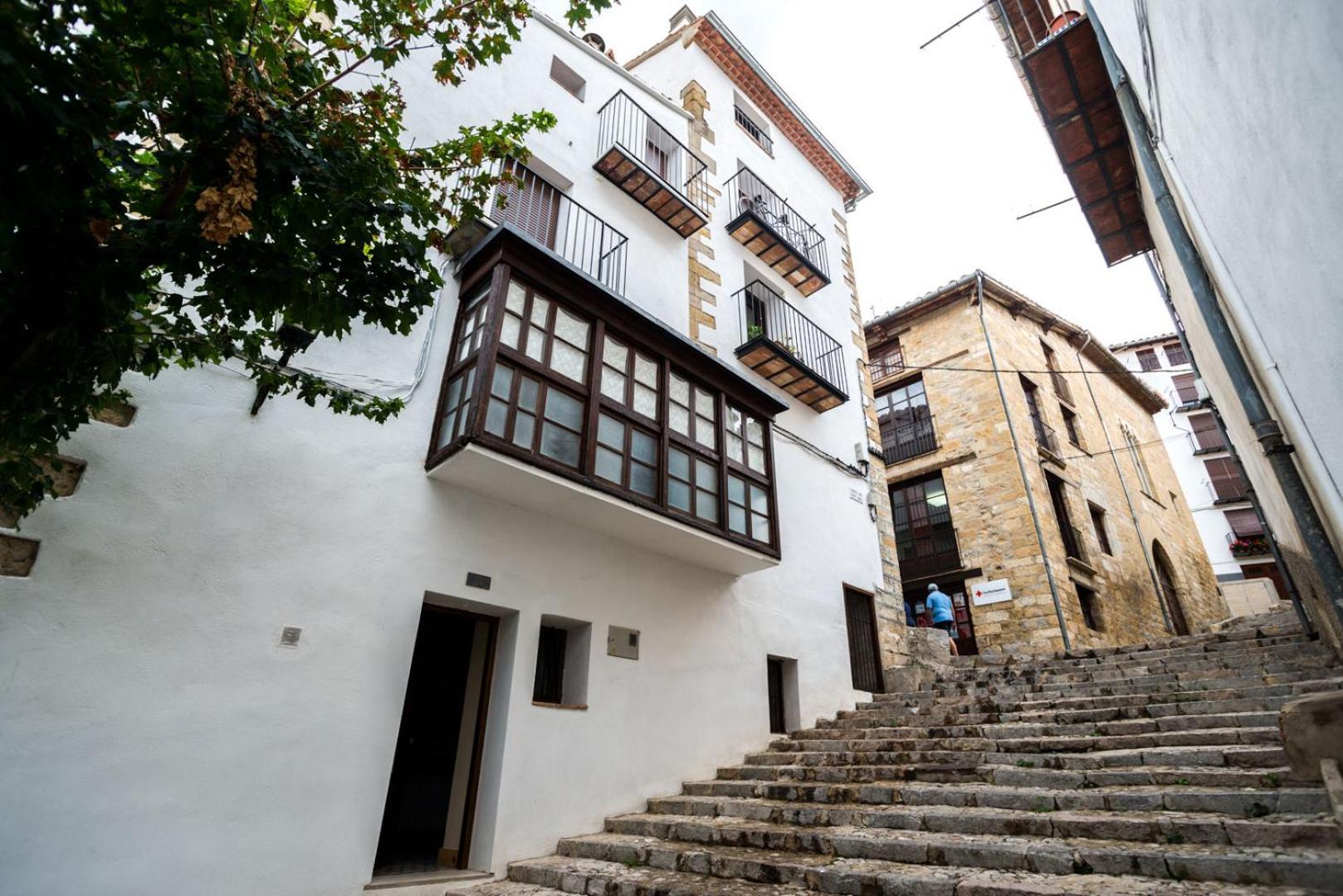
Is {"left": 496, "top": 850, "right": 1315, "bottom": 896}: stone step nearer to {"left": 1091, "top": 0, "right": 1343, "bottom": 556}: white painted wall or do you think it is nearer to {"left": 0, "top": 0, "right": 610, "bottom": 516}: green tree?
{"left": 1091, "top": 0, "right": 1343, "bottom": 556}: white painted wall

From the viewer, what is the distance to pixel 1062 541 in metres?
13.5

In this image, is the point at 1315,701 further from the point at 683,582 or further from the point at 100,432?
the point at 100,432

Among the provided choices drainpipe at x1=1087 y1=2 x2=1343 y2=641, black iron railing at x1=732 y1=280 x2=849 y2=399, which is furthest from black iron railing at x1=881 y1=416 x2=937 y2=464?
drainpipe at x1=1087 y1=2 x2=1343 y2=641

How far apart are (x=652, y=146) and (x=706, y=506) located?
6.59m

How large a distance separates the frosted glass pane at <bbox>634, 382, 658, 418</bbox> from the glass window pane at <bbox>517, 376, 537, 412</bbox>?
123 cm

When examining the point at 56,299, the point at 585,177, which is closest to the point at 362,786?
the point at 56,299

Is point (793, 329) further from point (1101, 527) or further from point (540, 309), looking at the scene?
point (1101, 527)

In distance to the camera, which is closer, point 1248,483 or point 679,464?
point 679,464

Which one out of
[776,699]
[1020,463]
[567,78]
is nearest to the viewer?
[776,699]

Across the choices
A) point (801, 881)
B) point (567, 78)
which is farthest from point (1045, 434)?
point (801, 881)

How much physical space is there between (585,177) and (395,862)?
26.2 ft

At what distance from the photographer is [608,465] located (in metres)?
6.07

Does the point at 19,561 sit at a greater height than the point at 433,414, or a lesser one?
lesser

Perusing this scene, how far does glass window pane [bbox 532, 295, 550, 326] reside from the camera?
608 cm
